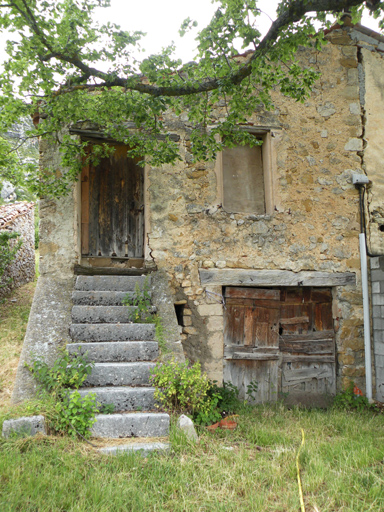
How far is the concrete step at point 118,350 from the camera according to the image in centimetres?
402

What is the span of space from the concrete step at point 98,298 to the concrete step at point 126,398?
1.41m

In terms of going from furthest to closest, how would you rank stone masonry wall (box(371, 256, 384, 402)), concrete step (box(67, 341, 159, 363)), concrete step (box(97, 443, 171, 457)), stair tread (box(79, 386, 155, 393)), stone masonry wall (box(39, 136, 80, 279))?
stone masonry wall (box(371, 256, 384, 402)) < stone masonry wall (box(39, 136, 80, 279)) < concrete step (box(67, 341, 159, 363)) < stair tread (box(79, 386, 155, 393)) < concrete step (box(97, 443, 171, 457))

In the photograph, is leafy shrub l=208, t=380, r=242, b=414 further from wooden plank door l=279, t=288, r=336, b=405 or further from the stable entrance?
wooden plank door l=279, t=288, r=336, b=405

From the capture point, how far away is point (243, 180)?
6148 mm

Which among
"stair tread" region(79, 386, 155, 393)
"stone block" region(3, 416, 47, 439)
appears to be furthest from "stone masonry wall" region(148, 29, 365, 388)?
"stone block" region(3, 416, 47, 439)

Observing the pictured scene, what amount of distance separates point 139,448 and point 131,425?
11.7 inches

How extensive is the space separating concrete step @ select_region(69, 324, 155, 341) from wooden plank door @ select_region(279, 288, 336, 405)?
2491 millimetres

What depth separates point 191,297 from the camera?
5.56m

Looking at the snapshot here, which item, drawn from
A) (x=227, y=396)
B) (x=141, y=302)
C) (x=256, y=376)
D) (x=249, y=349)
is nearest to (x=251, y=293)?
(x=249, y=349)

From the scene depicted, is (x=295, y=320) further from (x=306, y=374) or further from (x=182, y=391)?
(x=182, y=391)

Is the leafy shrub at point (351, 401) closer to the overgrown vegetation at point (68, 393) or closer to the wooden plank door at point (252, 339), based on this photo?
the wooden plank door at point (252, 339)

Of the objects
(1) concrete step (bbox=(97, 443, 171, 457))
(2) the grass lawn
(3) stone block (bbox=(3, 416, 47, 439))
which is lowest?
(2) the grass lawn

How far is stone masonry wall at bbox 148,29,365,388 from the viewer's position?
5.59 metres

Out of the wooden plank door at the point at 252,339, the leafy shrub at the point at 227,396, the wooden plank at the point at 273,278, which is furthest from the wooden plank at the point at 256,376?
the wooden plank at the point at 273,278
